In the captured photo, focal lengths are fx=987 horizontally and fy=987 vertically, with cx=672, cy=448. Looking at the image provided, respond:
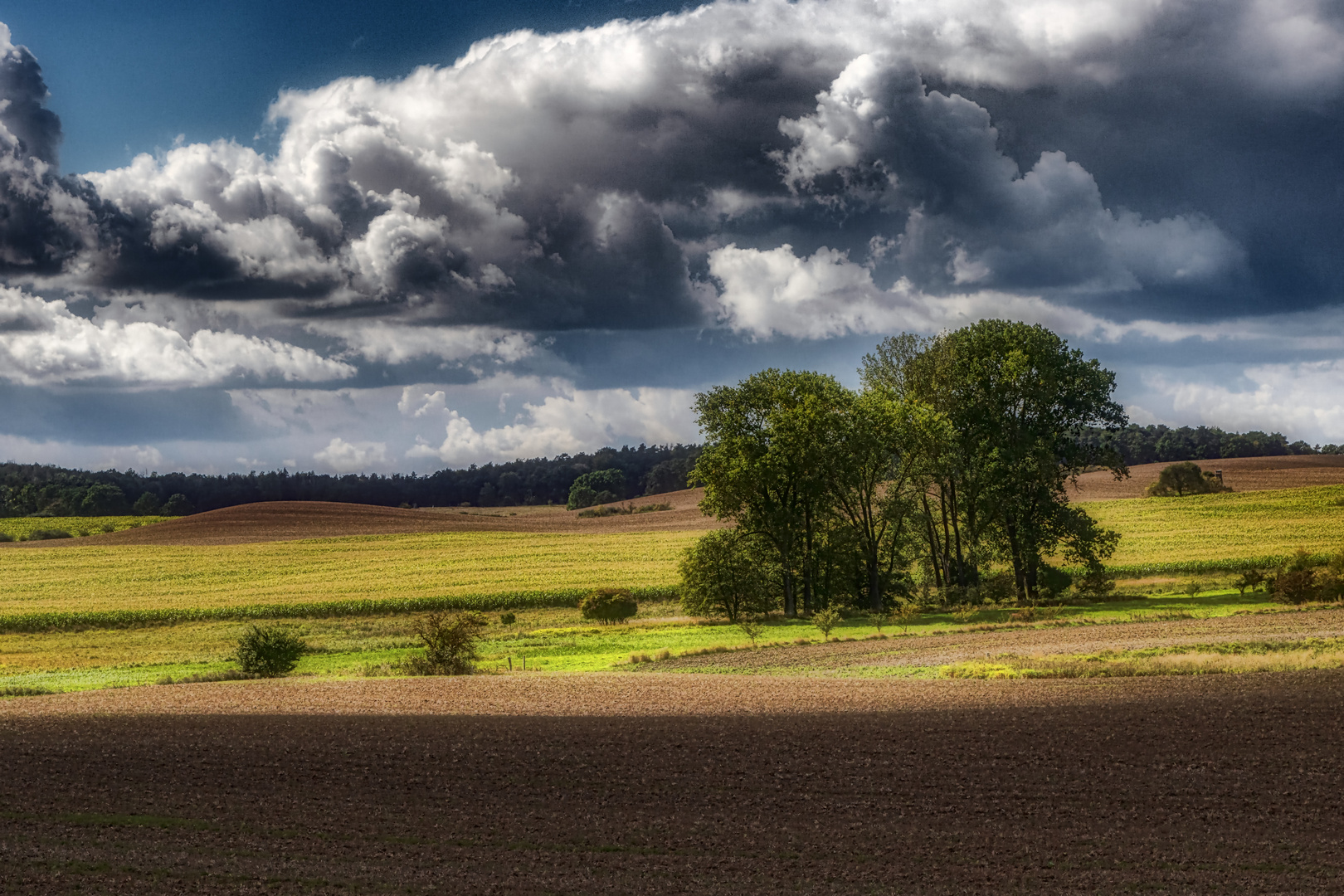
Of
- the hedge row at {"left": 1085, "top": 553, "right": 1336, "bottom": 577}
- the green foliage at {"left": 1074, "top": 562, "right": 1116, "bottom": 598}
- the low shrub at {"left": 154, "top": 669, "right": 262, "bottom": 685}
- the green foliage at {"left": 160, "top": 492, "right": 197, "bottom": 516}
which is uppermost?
the green foliage at {"left": 160, "top": 492, "right": 197, "bottom": 516}

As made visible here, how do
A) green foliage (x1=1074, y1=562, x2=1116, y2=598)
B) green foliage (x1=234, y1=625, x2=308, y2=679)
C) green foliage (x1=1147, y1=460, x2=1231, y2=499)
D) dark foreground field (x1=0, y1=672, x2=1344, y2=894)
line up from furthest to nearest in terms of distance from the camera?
green foliage (x1=1147, y1=460, x2=1231, y2=499) → green foliage (x1=1074, y1=562, x2=1116, y2=598) → green foliage (x1=234, y1=625, x2=308, y2=679) → dark foreground field (x1=0, y1=672, x2=1344, y2=894)

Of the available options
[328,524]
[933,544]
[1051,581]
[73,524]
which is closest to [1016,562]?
[1051,581]

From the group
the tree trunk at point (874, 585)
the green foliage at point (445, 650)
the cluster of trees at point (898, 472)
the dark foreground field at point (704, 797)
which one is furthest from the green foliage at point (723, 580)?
the dark foreground field at point (704, 797)

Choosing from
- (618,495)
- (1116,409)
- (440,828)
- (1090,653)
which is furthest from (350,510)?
(440,828)

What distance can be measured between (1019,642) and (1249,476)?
89.1 m

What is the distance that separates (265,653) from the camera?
35.0 metres

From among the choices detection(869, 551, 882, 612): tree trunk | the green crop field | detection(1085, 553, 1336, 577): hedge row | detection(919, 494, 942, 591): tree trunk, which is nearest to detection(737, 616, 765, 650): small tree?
detection(869, 551, 882, 612): tree trunk

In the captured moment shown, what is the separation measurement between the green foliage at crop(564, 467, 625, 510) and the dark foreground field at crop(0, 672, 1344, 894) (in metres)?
135

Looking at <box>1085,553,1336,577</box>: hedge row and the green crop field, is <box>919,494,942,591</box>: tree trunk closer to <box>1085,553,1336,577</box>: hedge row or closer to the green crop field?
<box>1085,553,1336,577</box>: hedge row

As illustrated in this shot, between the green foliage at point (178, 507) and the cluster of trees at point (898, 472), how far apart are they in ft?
434

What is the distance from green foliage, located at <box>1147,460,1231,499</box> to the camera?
10012 centimetres

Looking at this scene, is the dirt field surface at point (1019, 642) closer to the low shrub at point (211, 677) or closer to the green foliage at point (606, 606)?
the low shrub at point (211, 677)

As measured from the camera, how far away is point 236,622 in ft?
201

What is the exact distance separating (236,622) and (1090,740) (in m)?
55.3
